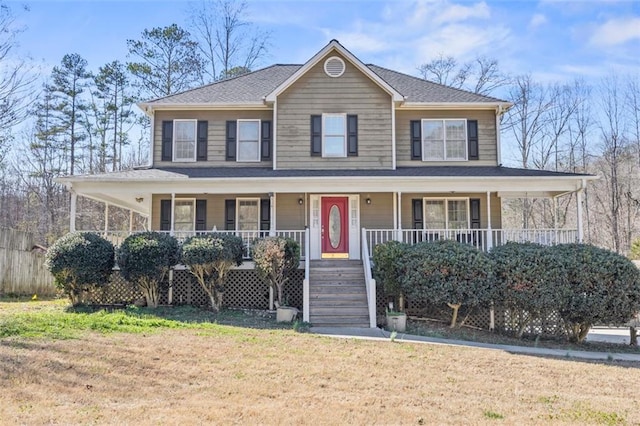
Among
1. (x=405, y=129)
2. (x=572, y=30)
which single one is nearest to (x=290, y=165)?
(x=405, y=129)

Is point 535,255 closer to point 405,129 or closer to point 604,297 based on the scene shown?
point 604,297

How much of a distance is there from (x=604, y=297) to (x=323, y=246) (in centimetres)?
776

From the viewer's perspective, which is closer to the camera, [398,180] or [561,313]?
[561,313]

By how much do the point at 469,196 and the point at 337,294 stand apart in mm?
6208

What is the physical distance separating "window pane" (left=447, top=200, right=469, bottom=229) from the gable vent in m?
5.58

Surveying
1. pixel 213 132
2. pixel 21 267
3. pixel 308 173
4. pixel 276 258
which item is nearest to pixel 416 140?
pixel 308 173

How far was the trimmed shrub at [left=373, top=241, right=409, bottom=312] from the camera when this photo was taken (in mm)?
12250

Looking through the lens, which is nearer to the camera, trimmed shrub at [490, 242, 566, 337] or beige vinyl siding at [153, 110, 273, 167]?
trimmed shrub at [490, 242, 566, 337]

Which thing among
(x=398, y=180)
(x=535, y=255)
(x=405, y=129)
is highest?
(x=405, y=129)

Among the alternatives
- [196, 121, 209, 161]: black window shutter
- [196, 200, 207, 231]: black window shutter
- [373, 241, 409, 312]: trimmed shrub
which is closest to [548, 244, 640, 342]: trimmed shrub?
[373, 241, 409, 312]: trimmed shrub

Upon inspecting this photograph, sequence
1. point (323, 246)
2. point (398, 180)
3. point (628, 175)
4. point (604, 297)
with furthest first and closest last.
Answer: point (628, 175) < point (323, 246) < point (398, 180) < point (604, 297)

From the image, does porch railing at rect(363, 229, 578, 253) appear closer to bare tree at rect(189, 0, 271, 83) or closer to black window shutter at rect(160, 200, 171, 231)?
black window shutter at rect(160, 200, 171, 231)

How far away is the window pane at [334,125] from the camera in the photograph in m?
15.9

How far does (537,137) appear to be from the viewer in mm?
30625
